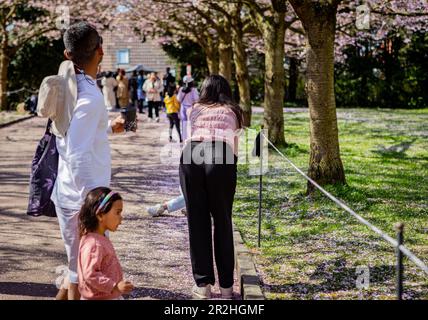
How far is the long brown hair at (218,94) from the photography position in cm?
563

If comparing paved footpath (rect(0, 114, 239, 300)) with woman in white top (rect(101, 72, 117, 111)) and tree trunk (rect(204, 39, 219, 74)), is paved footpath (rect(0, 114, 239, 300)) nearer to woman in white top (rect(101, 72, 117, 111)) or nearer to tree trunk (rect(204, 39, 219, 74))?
woman in white top (rect(101, 72, 117, 111))

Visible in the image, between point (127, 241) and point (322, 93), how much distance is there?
3.86m

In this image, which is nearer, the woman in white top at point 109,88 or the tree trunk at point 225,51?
the tree trunk at point 225,51

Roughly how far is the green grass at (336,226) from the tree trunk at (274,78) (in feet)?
4.05

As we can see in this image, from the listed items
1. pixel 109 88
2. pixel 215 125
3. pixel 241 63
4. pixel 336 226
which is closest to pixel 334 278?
pixel 215 125

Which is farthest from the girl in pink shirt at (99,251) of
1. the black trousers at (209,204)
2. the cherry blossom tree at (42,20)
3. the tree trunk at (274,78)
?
the cherry blossom tree at (42,20)

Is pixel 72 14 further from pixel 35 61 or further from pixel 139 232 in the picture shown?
pixel 139 232

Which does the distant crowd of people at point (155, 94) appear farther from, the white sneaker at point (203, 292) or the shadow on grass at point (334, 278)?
the shadow on grass at point (334, 278)

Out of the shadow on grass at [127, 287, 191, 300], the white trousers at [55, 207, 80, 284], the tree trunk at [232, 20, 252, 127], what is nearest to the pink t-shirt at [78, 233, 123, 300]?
the white trousers at [55, 207, 80, 284]

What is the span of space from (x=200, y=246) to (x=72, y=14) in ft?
96.7

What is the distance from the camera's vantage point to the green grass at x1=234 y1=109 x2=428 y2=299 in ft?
20.0

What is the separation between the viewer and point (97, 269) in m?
4.17

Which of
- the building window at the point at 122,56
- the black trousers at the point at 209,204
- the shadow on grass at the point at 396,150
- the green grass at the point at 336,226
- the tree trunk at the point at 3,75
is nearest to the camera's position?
the black trousers at the point at 209,204

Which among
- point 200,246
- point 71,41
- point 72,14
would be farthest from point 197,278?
point 72,14
